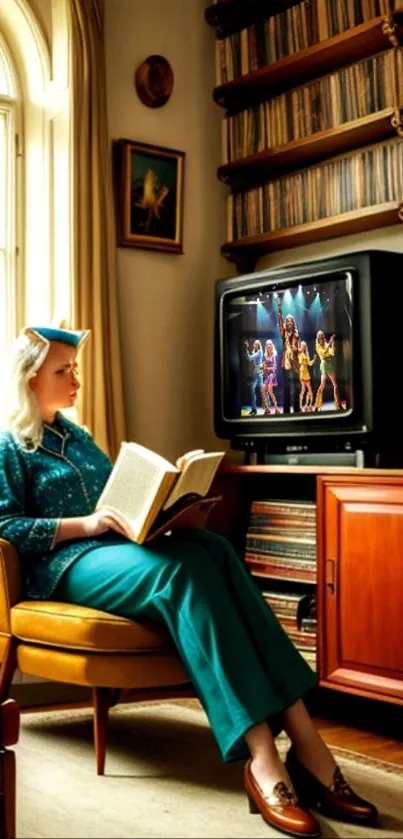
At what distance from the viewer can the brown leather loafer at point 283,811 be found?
1.94 meters

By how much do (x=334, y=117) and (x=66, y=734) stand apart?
205 cm

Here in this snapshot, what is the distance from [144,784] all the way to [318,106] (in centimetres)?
220

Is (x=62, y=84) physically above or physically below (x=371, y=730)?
above

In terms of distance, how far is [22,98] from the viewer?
361 cm

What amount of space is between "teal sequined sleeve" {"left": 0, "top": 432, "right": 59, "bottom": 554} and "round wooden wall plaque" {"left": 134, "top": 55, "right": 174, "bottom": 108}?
5.28ft

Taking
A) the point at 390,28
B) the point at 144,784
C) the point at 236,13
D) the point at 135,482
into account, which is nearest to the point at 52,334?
the point at 135,482

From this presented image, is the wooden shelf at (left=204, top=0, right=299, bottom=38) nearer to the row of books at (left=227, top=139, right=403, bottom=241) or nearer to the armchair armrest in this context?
the row of books at (left=227, top=139, right=403, bottom=241)

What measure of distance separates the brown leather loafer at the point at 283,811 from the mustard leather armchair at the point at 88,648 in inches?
15.8

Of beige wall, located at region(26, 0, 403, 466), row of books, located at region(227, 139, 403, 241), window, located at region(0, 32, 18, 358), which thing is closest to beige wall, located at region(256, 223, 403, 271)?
beige wall, located at region(26, 0, 403, 466)

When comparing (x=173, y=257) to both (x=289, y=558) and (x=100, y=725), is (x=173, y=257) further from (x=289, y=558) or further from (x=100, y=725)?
(x=100, y=725)

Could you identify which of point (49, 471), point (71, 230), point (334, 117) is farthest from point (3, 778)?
point (334, 117)

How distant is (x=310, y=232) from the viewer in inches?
138

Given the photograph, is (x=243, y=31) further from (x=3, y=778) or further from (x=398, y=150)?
(x=3, y=778)

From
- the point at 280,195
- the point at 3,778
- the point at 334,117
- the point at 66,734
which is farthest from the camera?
the point at 280,195
